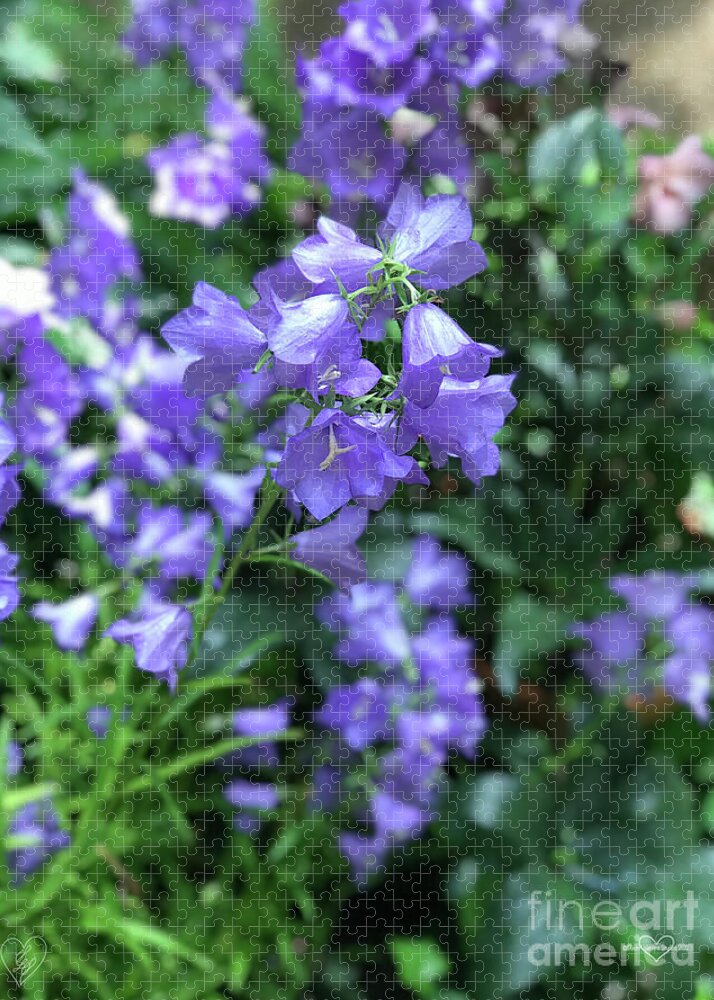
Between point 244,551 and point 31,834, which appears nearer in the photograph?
point 244,551

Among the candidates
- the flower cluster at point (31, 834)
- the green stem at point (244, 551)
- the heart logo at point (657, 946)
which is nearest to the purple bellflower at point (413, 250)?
the green stem at point (244, 551)

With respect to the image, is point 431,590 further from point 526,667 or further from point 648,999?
point 648,999

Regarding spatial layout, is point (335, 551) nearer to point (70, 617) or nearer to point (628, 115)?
point (70, 617)

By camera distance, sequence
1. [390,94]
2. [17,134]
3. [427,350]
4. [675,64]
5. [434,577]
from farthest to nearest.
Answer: [675,64]
[17,134]
[434,577]
[390,94]
[427,350]

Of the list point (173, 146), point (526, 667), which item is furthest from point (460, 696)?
point (173, 146)

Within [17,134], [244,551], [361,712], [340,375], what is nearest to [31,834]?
[361,712]

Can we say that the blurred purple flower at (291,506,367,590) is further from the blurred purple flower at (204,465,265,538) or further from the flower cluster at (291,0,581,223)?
the flower cluster at (291,0,581,223)

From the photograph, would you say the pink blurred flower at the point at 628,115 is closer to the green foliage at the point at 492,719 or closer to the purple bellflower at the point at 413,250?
the green foliage at the point at 492,719
